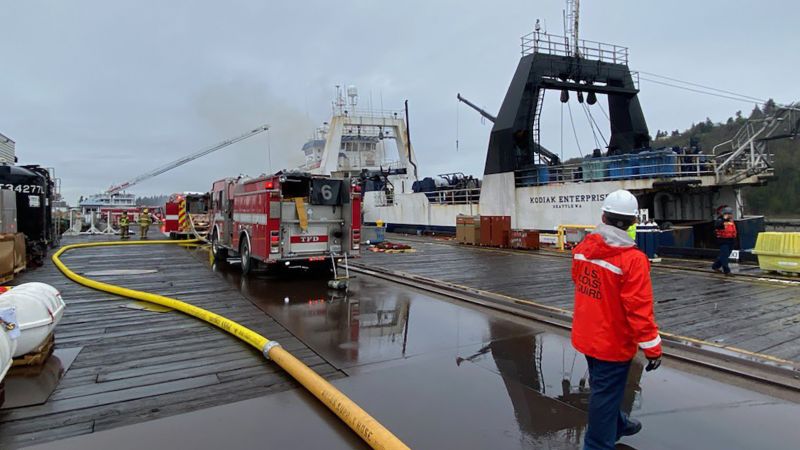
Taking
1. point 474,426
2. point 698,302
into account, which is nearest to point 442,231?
point 698,302

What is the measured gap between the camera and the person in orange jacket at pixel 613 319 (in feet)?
9.14

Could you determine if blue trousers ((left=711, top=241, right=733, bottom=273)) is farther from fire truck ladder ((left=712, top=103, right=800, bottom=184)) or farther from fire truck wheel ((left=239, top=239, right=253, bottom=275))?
fire truck wheel ((left=239, top=239, right=253, bottom=275))

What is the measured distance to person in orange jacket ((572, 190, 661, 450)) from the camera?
2.79 m

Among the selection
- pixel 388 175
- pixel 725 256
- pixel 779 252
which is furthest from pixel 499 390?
pixel 388 175

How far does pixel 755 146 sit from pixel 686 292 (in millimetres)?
9158

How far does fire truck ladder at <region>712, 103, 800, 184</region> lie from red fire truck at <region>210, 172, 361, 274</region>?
1194 centimetres

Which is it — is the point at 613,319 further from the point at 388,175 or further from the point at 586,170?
the point at 388,175

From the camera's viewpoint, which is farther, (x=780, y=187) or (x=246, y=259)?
(x=780, y=187)

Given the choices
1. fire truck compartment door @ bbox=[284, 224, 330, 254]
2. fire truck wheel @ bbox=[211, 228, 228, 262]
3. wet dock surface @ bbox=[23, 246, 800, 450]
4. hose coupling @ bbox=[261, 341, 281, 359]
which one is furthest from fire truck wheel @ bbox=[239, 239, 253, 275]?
hose coupling @ bbox=[261, 341, 281, 359]

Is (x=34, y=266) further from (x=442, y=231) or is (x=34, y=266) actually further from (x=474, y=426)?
(x=442, y=231)

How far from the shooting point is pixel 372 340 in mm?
5746

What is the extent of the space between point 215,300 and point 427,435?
5.84 m

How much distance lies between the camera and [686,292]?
28.0 ft

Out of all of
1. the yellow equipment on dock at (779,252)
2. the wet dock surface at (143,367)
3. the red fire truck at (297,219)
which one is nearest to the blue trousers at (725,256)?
the yellow equipment on dock at (779,252)
